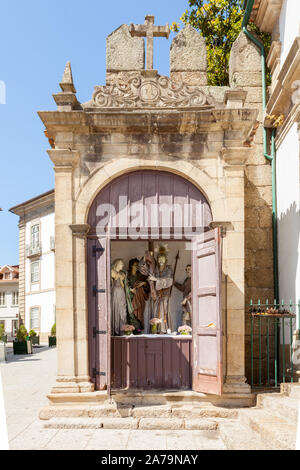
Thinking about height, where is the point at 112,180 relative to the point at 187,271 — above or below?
above

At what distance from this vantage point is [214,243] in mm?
7531

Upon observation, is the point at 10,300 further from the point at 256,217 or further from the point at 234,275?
the point at 234,275

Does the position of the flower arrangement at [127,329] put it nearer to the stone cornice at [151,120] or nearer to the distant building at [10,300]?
the stone cornice at [151,120]

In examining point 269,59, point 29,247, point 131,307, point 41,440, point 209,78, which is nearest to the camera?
point 41,440

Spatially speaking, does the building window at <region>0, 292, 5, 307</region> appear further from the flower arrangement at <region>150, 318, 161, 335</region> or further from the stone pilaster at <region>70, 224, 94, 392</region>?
the stone pilaster at <region>70, 224, 94, 392</region>

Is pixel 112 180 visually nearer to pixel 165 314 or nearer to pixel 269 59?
pixel 165 314

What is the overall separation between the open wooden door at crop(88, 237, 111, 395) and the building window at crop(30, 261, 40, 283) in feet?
88.9

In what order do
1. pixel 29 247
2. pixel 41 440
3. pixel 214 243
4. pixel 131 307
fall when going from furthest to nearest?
pixel 29 247, pixel 131 307, pixel 214 243, pixel 41 440

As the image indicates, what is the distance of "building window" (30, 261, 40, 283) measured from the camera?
34312 mm

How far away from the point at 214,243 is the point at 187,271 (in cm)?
164

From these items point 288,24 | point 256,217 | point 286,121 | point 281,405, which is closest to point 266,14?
point 288,24

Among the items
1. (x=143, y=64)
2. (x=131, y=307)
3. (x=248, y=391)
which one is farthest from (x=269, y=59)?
(x=248, y=391)

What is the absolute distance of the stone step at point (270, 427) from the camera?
5.68m

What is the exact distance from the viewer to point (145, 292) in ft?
30.4
